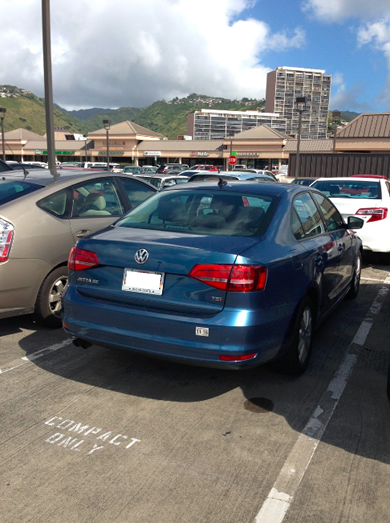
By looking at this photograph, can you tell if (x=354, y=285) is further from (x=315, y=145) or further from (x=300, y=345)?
(x=315, y=145)

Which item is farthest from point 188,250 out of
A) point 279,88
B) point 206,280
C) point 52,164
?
point 279,88

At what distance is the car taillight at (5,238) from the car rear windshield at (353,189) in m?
6.46

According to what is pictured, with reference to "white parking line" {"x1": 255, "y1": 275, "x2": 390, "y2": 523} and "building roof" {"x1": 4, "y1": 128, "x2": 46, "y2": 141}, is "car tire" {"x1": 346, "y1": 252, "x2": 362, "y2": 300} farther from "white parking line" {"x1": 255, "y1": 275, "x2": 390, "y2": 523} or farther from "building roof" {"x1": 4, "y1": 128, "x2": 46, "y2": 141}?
"building roof" {"x1": 4, "y1": 128, "x2": 46, "y2": 141}

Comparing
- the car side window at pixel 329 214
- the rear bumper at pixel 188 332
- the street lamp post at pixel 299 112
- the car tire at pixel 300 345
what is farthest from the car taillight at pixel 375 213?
the street lamp post at pixel 299 112

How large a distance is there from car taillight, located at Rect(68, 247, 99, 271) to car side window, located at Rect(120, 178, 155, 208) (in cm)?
249

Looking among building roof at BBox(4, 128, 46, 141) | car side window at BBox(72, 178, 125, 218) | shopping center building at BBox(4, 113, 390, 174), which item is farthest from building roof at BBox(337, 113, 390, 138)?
building roof at BBox(4, 128, 46, 141)

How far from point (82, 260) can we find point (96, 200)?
2204 millimetres

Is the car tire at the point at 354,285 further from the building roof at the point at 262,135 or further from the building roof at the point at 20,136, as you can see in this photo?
the building roof at the point at 20,136

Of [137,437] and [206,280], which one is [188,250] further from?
[137,437]

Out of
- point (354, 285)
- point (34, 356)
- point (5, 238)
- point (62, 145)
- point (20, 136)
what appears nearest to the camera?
point (34, 356)

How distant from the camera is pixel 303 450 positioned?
327cm

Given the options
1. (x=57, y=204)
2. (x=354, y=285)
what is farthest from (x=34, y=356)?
(x=354, y=285)

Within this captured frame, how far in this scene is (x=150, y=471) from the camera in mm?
3000

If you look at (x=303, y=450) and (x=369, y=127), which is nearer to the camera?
(x=303, y=450)
